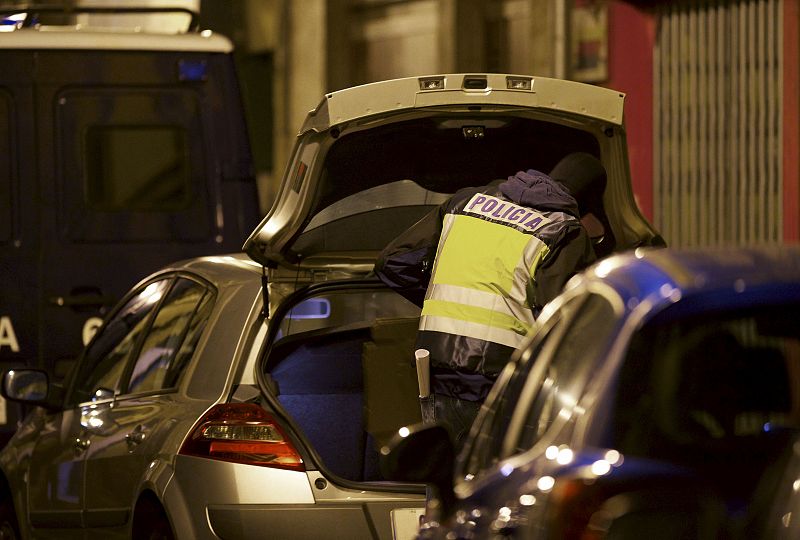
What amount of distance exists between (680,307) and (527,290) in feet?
8.99

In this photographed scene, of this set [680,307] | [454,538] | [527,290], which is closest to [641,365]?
[680,307]

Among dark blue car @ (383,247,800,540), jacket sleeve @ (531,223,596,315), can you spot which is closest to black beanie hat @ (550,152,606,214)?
jacket sleeve @ (531,223,596,315)

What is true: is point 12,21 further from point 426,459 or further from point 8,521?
point 426,459

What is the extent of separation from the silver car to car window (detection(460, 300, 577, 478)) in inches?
63.0

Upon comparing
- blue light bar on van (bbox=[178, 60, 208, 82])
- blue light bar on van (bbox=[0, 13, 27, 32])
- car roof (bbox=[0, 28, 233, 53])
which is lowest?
blue light bar on van (bbox=[178, 60, 208, 82])

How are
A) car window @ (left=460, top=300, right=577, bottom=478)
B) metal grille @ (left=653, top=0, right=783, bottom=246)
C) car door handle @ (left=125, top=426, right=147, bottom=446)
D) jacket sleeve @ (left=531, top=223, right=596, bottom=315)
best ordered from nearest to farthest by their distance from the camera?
car window @ (left=460, top=300, right=577, bottom=478)
jacket sleeve @ (left=531, top=223, right=596, bottom=315)
car door handle @ (left=125, top=426, right=147, bottom=446)
metal grille @ (left=653, top=0, right=783, bottom=246)

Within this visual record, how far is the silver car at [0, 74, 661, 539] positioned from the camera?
5.62 meters

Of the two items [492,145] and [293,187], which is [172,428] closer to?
→ [293,187]

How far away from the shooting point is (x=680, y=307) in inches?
123

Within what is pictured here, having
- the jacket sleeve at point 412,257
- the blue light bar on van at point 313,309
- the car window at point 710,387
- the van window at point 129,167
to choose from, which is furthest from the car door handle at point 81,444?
the car window at point 710,387

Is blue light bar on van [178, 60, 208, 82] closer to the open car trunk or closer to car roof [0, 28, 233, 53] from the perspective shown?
car roof [0, 28, 233, 53]

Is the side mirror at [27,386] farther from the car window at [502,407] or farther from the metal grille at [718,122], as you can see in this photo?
the metal grille at [718,122]

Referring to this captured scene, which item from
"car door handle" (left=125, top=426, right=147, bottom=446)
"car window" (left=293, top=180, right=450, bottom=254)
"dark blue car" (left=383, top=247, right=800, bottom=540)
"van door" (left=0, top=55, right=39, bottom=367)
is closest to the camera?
"dark blue car" (left=383, top=247, right=800, bottom=540)

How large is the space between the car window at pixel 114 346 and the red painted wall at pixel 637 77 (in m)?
7.71
